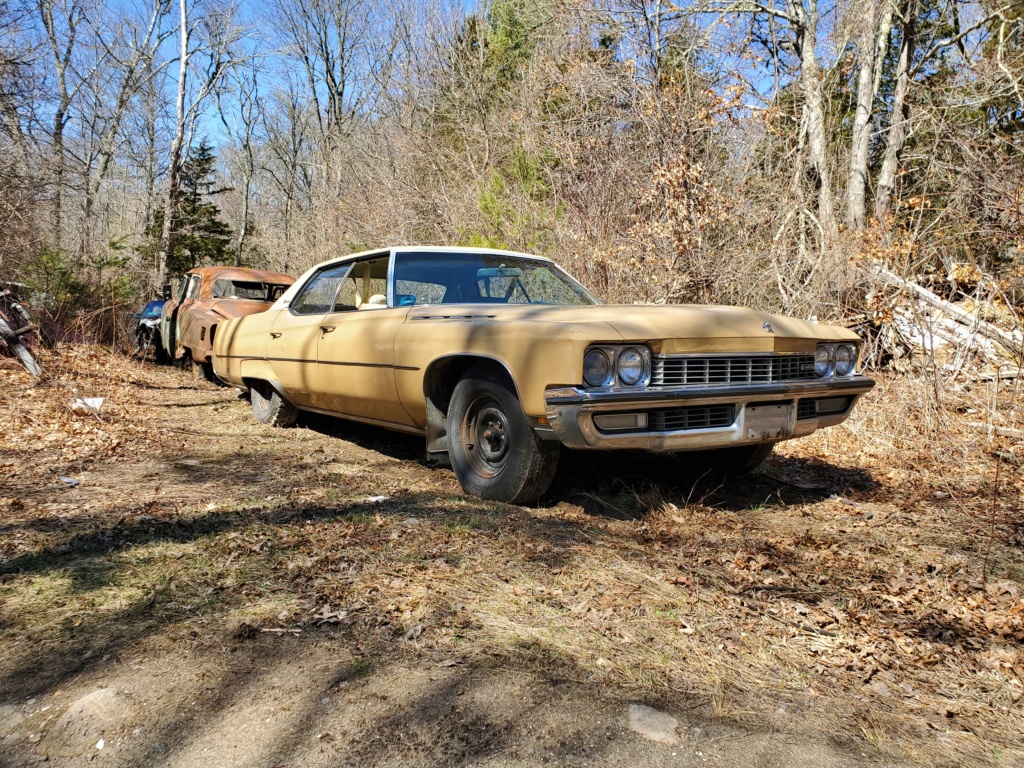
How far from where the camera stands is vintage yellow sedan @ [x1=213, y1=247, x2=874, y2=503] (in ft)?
11.6

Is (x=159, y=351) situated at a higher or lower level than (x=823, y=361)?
lower

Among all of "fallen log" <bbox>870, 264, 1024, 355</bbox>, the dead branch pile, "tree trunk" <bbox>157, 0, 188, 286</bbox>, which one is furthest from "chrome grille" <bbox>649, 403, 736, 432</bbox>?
"tree trunk" <bbox>157, 0, 188, 286</bbox>

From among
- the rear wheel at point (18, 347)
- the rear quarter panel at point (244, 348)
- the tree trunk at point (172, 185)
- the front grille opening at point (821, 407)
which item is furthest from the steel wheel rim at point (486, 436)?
the tree trunk at point (172, 185)

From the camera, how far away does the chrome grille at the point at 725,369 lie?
3652 millimetres

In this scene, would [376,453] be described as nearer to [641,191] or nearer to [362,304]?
[362,304]

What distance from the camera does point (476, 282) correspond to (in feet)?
16.8

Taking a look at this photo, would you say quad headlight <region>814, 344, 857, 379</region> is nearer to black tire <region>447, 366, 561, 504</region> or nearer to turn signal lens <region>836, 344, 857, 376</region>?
turn signal lens <region>836, 344, 857, 376</region>

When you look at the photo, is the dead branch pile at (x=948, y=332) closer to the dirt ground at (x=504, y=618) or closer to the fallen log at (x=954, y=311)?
the fallen log at (x=954, y=311)

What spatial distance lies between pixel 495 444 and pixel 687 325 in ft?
4.00

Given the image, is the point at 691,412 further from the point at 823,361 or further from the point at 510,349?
the point at 823,361

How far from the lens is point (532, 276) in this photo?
5.37 m

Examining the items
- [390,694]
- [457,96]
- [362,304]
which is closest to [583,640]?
[390,694]

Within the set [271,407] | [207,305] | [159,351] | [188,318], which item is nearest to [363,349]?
[271,407]

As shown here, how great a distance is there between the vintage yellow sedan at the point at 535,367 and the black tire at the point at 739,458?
1cm
